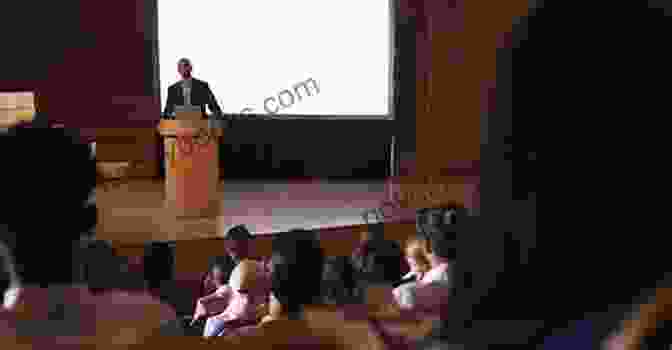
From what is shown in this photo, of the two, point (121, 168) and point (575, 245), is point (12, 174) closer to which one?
point (575, 245)

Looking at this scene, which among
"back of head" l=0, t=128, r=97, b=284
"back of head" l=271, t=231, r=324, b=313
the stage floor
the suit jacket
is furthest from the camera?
the suit jacket

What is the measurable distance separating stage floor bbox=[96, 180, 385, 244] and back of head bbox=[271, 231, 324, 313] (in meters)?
2.05

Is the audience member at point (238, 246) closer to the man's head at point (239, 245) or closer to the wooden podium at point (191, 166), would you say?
the man's head at point (239, 245)

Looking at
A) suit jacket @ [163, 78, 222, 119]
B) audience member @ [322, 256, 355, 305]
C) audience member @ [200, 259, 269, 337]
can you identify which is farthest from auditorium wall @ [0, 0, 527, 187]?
audience member @ [322, 256, 355, 305]

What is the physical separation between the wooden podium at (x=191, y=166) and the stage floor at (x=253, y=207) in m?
0.07

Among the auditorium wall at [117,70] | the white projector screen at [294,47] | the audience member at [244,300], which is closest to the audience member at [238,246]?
the audience member at [244,300]

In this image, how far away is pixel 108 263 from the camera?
0.39m

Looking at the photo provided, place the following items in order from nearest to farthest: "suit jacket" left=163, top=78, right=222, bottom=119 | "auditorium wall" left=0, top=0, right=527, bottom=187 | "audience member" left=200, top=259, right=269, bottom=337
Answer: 1. "audience member" left=200, top=259, right=269, bottom=337
2. "suit jacket" left=163, top=78, right=222, bottom=119
3. "auditorium wall" left=0, top=0, right=527, bottom=187

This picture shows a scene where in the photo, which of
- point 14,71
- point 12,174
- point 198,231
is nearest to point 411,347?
point 12,174

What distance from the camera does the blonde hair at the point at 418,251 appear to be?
0.46 metres

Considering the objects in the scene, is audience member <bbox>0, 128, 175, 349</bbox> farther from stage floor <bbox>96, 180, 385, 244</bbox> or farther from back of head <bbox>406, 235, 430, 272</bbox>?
stage floor <bbox>96, 180, 385, 244</bbox>

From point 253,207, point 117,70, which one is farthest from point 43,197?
point 117,70

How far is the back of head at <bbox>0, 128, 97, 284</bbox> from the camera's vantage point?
0.32 meters

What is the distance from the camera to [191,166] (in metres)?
3.20
